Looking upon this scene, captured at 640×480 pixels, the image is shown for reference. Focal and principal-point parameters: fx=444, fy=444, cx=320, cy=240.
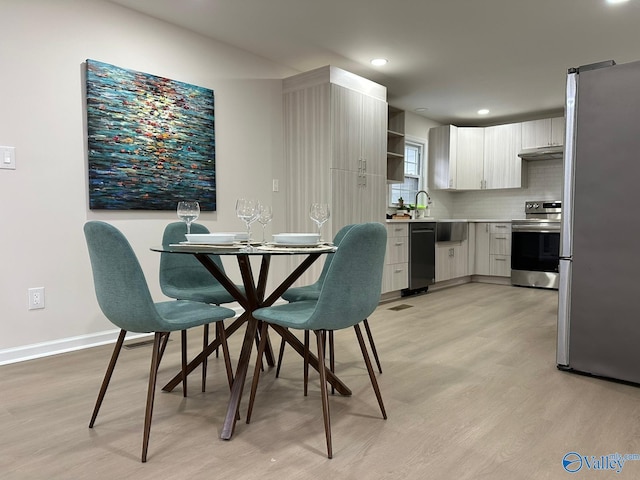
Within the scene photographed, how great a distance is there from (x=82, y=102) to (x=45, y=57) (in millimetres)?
325

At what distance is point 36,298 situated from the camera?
9.36 ft

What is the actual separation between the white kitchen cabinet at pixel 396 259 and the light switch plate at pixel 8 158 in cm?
330

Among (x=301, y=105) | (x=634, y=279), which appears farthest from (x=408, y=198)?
(x=634, y=279)

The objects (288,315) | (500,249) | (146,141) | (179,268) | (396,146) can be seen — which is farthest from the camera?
(500,249)

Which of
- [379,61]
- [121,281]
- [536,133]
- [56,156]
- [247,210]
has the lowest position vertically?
[121,281]

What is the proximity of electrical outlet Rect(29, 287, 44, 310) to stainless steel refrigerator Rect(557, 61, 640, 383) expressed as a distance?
3.20m

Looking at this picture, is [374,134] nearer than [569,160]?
No

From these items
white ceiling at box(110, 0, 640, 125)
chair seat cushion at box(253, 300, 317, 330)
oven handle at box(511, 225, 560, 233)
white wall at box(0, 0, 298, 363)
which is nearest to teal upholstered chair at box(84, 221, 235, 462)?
chair seat cushion at box(253, 300, 317, 330)

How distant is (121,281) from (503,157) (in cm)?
592

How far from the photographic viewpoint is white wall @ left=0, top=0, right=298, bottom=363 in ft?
8.96

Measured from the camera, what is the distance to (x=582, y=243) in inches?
96.9

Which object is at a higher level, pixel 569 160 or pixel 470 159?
pixel 470 159

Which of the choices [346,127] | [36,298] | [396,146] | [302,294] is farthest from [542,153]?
[36,298]

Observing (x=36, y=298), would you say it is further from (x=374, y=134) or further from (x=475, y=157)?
(x=475, y=157)
